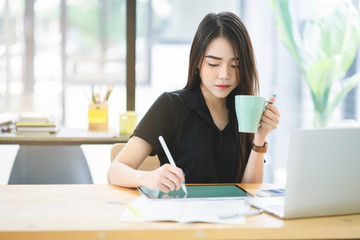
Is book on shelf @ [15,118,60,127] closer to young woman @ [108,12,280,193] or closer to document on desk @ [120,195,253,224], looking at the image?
young woman @ [108,12,280,193]

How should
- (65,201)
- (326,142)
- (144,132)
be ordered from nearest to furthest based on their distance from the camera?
(326,142), (65,201), (144,132)

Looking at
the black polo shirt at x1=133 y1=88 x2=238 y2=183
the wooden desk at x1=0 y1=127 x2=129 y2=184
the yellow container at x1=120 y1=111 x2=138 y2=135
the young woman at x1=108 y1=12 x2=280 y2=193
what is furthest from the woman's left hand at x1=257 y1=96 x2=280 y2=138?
the wooden desk at x1=0 y1=127 x2=129 y2=184

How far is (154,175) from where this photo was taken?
4.27 feet

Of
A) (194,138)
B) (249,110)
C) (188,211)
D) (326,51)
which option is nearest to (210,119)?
(194,138)

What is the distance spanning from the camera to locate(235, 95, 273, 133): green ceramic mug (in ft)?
4.29

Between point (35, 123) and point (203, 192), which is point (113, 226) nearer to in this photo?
point (203, 192)

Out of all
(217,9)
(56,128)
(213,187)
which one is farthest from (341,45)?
(213,187)

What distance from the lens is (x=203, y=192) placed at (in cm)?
134

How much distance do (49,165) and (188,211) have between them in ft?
6.65

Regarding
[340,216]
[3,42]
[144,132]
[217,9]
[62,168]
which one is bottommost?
[62,168]

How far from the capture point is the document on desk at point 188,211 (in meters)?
1.07

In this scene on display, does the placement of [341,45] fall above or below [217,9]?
below

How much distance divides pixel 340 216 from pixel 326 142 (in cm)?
22

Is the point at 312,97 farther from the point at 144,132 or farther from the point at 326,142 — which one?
the point at 326,142
